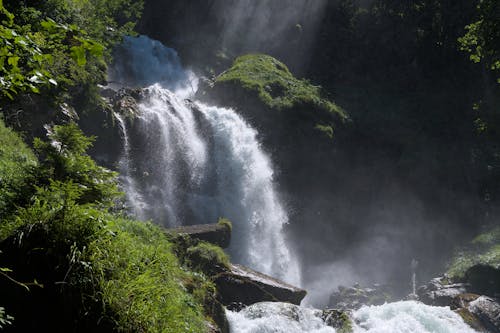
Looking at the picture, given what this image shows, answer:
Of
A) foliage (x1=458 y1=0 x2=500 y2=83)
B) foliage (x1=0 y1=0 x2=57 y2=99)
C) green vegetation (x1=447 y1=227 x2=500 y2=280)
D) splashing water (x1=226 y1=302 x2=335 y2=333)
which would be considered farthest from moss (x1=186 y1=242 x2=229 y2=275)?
green vegetation (x1=447 y1=227 x2=500 y2=280)

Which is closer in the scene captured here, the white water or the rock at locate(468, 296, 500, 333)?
the white water

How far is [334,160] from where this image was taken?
2719 cm

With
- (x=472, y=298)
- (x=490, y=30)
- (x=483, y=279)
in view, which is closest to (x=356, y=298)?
(x=483, y=279)

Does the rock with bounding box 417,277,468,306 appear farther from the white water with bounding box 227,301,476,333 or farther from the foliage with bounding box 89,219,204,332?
the foliage with bounding box 89,219,204,332

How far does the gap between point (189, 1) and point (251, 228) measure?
2729 cm

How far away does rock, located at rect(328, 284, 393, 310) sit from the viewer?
2006 centimetres

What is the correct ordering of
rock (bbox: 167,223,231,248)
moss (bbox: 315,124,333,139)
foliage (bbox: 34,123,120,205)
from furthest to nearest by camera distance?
moss (bbox: 315,124,333,139) → rock (bbox: 167,223,231,248) → foliage (bbox: 34,123,120,205)

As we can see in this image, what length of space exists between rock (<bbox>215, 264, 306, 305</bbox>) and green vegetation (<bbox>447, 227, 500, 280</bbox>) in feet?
37.2

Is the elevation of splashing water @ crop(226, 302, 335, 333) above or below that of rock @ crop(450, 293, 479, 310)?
below

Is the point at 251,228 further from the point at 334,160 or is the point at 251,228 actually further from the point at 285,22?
the point at 285,22

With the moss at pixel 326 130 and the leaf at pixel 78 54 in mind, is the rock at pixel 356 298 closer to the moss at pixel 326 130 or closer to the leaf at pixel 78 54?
the moss at pixel 326 130

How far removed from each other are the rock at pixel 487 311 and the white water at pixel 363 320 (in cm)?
108

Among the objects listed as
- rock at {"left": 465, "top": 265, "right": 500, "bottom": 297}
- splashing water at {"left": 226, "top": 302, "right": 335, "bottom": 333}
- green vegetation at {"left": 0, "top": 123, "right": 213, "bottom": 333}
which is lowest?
green vegetation at {"left": 0, "top": 123, "right": 213, "bottom": 333}

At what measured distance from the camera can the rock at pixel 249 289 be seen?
1048 cm
